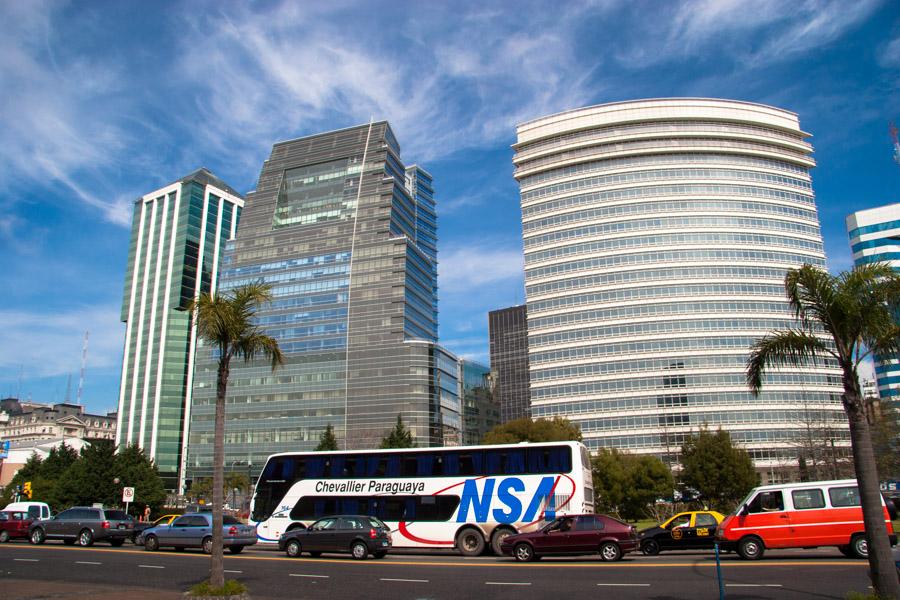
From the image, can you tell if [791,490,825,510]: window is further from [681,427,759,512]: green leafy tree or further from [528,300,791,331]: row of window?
[528,300,791,331]: row of window

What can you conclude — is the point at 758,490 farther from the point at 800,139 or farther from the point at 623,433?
the point at 800,139

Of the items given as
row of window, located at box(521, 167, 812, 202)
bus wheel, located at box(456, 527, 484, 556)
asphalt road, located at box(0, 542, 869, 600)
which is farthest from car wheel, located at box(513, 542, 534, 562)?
row of window, located at box(521, 167, 812, 202)

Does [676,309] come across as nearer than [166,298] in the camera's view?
Yes

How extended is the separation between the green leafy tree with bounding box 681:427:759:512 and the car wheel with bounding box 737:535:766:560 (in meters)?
31.8

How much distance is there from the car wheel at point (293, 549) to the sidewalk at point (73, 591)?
9960 mm

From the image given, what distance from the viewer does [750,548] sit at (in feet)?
75.6

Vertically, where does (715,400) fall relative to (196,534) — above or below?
above

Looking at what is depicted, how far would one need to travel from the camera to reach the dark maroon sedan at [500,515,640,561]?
23781mm

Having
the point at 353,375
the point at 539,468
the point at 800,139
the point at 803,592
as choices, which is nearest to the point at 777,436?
the point at 800,139

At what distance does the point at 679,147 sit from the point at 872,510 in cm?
9532

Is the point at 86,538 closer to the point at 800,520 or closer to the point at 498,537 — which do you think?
the point at 498,537

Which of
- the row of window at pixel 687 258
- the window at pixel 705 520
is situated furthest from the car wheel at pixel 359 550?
the row of window at pixel 687 258

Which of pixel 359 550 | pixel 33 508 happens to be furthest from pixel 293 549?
pixel 33 508

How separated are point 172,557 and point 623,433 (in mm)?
76210
